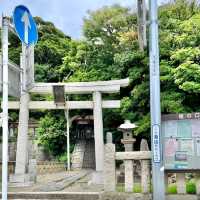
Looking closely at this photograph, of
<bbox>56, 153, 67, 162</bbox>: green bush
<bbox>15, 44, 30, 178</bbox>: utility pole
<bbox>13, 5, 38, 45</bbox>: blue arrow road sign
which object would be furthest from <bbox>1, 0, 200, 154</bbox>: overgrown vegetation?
<bbox>13, 5, 38, 45</bbox>: blue arrow road sign

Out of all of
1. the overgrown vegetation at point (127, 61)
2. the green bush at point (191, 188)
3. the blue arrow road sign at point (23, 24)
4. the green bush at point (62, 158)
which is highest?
the overgrown vegetation at point (127, 61)

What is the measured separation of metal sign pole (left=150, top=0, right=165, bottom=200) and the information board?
576mm

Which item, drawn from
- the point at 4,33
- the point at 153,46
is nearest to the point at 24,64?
the point at 153,46

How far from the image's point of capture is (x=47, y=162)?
26.6m

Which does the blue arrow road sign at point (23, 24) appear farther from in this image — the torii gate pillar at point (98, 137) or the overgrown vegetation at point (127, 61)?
the overgrown vegetation at point (127, 61)

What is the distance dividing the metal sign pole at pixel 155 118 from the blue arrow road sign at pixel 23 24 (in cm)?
289

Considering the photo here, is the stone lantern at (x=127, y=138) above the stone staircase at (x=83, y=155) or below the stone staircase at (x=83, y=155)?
above

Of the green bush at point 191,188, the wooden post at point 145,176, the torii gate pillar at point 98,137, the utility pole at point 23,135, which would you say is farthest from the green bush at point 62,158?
the green bush at point 191,188

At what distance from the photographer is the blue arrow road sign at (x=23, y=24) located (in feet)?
21.2

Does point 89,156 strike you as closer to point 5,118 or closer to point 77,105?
point 77,105

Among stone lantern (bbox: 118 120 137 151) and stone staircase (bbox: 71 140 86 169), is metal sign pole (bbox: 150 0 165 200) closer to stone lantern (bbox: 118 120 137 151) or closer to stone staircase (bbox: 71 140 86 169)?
stone lantern (bbox: 118 120 137 151)

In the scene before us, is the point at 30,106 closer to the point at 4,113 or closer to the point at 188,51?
the point at 188,51

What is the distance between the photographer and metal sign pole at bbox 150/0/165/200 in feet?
27.1

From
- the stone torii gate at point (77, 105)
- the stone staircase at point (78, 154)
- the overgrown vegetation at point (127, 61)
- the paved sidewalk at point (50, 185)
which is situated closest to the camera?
the paved sidewalk at point (50, 185)
